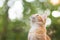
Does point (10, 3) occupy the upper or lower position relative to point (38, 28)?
upper

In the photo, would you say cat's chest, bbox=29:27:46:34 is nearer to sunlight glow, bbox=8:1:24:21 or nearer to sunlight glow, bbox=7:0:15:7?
sunlight glow, bbox=8:1:24:21

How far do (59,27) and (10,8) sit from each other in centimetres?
56

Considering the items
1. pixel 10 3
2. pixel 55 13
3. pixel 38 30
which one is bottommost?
pixel 38 30

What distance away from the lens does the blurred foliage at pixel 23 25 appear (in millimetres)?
1617

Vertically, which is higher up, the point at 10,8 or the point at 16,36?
the point at 10,8

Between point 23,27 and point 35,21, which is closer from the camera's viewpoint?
point 35,21

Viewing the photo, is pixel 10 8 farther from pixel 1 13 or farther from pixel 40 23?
pixel 40 23

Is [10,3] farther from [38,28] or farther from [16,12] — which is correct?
[38,28]

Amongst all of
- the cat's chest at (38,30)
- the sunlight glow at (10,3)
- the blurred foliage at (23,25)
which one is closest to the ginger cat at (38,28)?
the cat's chest at (38,30)

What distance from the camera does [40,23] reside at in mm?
1353

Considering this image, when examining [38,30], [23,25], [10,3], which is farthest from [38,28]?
[10,3]

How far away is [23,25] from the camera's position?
1643mm

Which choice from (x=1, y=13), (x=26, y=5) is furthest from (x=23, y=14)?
(x=1, y=13)

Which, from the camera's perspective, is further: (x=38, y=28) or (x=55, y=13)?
(x=55, y=13)
